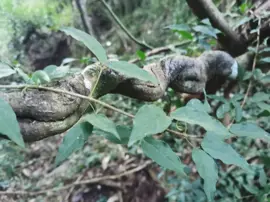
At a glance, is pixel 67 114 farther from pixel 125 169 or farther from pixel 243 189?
pixel 125 169

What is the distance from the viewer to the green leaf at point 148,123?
0.38m

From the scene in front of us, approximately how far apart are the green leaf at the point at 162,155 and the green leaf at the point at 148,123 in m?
0.06

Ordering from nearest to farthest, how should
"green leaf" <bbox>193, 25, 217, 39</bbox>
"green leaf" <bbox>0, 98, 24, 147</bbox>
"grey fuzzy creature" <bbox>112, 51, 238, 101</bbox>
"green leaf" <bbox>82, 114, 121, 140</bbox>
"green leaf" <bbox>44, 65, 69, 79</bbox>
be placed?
1. "green leaf" <bbox>0, 98, 24, 147</bbox>
2. "green leaf" <bbox>82, 114, 121, 140</bbox>
3. "green leaf" <bbox>44, 65, 69, 79</bbox>
4. "grey fuzzy creature" <bbox>112, 51, 238, 101</bbox>
5. "green leaf" <bbox>193, 25, 217, 39</bbox>

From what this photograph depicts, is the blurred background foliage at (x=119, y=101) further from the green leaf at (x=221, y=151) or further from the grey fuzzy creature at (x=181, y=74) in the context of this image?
the green leaf at (x=221, y=151)

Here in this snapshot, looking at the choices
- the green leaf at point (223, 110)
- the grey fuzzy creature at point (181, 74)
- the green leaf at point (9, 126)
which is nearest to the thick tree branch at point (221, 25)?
the grey fuzzy creature at point (181, 74)

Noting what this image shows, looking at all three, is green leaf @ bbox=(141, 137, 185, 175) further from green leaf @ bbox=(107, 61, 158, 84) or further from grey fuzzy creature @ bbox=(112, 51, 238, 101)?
grey fuzzy creature @ bbox=(112, 51, 238, 101)

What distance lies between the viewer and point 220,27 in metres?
1.14

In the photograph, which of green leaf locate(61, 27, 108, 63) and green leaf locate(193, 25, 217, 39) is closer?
green leaf locate(61, 27, 108, 63)

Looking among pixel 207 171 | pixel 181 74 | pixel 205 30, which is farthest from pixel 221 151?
pixel 205 30

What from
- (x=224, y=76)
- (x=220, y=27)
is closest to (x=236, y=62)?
(x=224, y=76)

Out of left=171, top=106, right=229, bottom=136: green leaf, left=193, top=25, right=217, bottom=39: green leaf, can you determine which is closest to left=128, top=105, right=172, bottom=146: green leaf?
left=171, top=106, right=229, bottom=136: green leaf

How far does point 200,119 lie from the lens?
1.46 ft

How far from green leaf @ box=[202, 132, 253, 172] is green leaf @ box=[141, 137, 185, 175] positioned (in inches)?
2.5

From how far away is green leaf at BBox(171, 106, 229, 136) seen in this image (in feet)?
1.41
